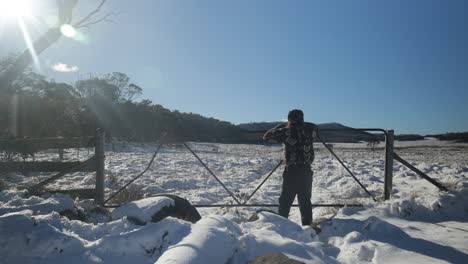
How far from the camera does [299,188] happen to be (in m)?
4.66

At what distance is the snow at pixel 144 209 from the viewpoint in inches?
143

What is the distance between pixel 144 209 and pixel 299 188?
2291 millimetres

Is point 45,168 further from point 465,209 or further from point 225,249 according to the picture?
point 465,209

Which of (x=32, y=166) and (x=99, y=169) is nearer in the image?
(x=99, y=169)

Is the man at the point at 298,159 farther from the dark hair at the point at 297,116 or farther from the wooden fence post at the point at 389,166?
the wooden fence post at the point at 389,166

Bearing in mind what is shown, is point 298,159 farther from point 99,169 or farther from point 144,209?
point 99,169

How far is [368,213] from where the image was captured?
16.4 ft

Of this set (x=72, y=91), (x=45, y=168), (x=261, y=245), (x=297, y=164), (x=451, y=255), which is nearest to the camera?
(x=261, y=245)

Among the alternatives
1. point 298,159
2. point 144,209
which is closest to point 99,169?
point 144,209

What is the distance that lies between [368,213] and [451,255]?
1.58 metres

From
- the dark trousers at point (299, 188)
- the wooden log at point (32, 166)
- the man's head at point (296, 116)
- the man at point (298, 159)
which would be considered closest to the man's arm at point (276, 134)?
the man at point (298, 159)

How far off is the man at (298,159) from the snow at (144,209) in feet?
5.94

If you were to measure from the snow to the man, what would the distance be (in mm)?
1812

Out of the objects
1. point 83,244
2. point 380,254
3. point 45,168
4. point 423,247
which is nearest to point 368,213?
point 423,247
